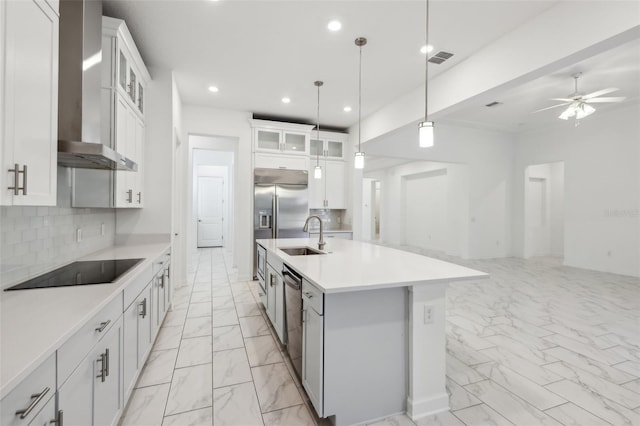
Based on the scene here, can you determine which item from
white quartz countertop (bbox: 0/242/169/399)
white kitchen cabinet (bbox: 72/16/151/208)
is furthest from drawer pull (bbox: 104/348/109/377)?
white kitchen cabinet (bbox: 72/16/151/208)

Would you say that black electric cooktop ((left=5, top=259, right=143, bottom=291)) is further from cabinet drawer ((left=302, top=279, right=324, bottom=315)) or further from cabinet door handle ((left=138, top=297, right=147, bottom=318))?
cabinet drawer ((left=302, top=279, right=324, bottom=315))

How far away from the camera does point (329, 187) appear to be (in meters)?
6.00

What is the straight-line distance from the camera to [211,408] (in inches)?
73.6

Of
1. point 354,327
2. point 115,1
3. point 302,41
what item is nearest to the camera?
point 354,327

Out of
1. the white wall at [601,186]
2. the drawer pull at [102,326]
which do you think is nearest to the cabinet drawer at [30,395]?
the drawer pull at [102,326]

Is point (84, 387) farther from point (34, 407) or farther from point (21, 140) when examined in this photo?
point (21, 140)

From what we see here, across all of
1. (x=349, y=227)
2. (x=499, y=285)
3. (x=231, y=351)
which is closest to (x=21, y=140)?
(x=231, y=351)

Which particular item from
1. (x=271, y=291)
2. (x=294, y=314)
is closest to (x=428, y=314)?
(x=294, y=314)

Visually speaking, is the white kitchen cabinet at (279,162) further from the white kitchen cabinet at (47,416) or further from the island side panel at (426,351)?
the white kitchen cabinet at (47,416)

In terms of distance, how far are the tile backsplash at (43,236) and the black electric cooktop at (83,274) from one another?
0.26ft

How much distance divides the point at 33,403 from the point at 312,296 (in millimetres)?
1235

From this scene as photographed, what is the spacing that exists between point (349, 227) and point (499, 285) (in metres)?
2.84

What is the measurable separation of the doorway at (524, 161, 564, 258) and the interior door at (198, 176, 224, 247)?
9194 mm

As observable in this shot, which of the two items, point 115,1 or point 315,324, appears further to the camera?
point 115,1
